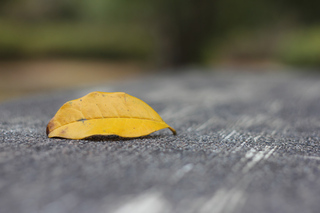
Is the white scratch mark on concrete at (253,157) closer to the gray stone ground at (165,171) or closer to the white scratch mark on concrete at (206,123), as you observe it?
the gray stone ground at (165,171)

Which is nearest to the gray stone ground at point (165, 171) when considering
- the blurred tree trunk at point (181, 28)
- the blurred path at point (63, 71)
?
the blurred tree trunk at point (181, 28)

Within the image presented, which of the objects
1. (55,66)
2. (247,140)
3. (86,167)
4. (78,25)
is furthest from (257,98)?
(78,25)

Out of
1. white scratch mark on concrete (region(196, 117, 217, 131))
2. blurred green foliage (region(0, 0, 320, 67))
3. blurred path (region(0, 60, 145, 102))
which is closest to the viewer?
white scratch mark on concrete (region(196, 117, 217, 131))

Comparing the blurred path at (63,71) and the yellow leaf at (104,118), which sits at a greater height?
the blurred path at (63,71)

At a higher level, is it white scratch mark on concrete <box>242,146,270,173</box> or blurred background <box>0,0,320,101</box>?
blurred background <box>0,0,320,101</box>

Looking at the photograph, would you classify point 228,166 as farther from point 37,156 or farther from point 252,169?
point 37,156

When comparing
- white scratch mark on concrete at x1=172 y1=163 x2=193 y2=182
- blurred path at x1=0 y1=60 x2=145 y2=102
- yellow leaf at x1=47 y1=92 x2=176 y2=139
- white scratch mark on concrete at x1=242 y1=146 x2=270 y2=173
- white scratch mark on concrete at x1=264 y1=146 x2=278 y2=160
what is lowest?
white scratch mark on concrete at x1=264 y1=146 x2=278 y2=160

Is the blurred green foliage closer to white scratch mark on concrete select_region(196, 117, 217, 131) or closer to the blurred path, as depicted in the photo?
the blurred path

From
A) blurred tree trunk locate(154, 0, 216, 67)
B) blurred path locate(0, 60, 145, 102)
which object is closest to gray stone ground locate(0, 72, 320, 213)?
blurred tree trunk locate(154, 0, 216, 67)
